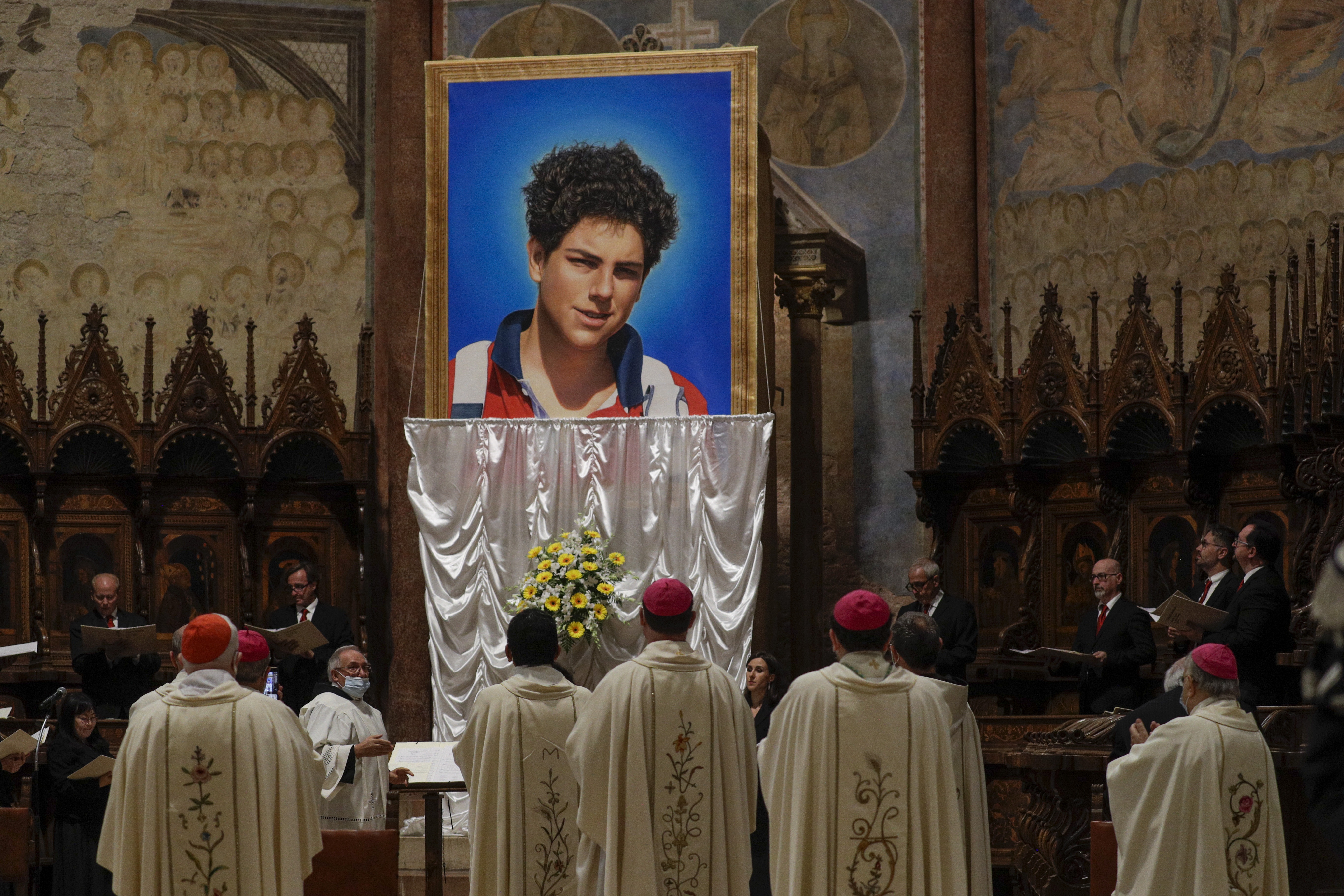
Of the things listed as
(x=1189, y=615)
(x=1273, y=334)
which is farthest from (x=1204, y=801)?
(x=1273, y=334)

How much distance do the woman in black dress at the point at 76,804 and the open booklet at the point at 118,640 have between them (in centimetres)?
126

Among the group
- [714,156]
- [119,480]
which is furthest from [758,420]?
[119,480]

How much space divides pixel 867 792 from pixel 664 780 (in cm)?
83

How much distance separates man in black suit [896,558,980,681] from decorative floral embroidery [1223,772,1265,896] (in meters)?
3.93

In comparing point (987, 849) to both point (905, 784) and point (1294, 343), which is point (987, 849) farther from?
point (1294, 343)

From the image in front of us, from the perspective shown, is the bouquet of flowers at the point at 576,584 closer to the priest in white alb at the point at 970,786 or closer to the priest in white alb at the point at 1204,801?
the priest in white alb at the point at 970,786

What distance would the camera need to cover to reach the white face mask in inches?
311

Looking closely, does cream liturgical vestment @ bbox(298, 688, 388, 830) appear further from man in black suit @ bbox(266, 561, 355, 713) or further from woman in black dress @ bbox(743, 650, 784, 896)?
man in black suit @ bbox(266, 561, 355, 713)

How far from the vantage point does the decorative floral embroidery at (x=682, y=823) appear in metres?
6.54

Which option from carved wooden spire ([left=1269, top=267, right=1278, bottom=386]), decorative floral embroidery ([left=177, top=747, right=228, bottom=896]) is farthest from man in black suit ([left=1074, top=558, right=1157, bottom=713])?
decorative floral embroidery ([left=177, top=747, right=228, bottom=896])

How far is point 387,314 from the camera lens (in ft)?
44.7

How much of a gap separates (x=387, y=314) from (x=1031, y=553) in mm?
5571

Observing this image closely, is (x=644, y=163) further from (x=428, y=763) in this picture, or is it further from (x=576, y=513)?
(x=428, y=763)

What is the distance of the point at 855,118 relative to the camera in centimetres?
1384
